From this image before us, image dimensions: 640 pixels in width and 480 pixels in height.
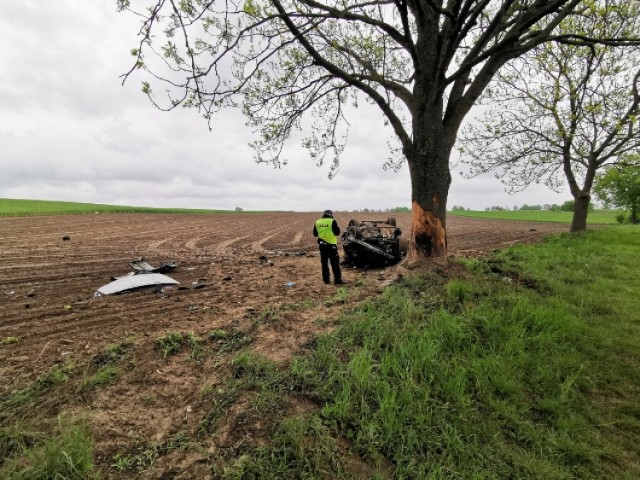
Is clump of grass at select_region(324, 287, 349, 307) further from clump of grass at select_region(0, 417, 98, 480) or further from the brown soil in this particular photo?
clump of grass at select_region(0, 417, 98, 480)

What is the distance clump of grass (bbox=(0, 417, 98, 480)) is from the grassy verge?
1.13 m

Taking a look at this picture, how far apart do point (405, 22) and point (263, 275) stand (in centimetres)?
651

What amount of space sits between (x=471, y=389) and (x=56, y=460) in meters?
3.76

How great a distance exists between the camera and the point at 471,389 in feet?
11.6

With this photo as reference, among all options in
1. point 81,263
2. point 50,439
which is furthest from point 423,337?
point 81,263

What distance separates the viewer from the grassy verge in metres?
2.72

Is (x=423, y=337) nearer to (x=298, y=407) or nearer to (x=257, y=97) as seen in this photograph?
(x=298, y=407)

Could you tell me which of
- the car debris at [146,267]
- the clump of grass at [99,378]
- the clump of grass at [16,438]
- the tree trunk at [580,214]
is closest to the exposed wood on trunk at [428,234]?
the clump of grass at [99,378]

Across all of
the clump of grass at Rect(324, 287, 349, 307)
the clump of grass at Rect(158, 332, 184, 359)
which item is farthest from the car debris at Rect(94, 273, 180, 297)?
the clump of grass at Rect(324, 287, 349, 307)

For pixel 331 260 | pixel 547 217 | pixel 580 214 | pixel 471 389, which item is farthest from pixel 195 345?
pixel 547 217

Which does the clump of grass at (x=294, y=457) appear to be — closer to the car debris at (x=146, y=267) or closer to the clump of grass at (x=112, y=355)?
the clump of grass at (x=112, y=355)

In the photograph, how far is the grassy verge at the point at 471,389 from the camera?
272 cm

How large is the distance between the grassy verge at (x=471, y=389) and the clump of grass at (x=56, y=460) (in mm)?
1130

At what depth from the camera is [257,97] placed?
24.0 feet
